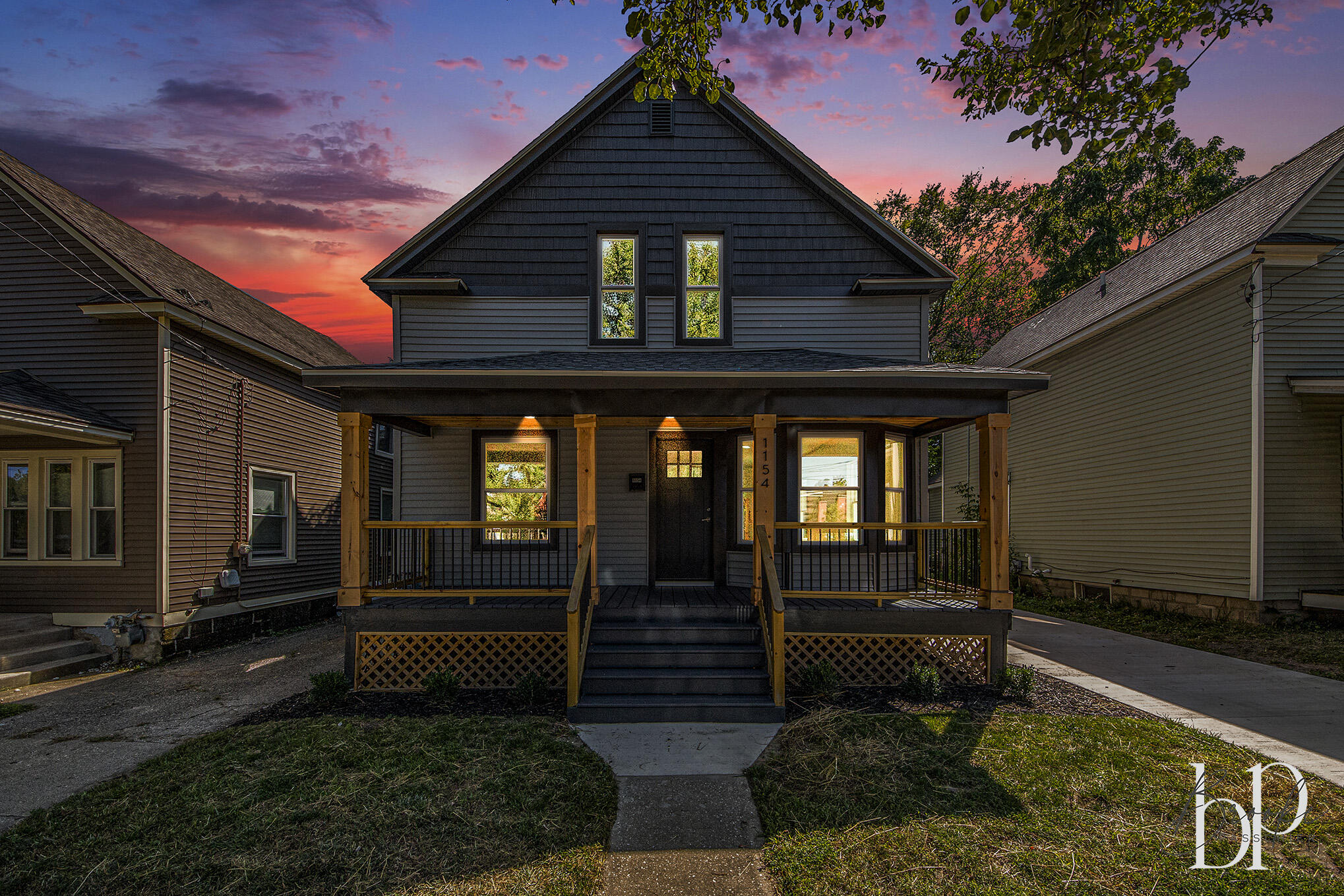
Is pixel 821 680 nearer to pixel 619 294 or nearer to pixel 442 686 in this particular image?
pixel 442 686

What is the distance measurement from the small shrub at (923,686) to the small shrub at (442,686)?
15.2 feet

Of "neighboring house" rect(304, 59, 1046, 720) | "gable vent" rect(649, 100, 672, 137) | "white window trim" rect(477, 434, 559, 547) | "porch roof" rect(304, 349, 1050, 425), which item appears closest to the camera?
"porch roof" rect(304, 349, 1050, 425)

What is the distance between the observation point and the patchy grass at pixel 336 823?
3312mm

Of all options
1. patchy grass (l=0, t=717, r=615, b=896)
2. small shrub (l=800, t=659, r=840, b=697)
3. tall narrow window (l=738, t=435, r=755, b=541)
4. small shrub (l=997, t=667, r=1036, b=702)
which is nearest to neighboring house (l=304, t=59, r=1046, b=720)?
tall narrow window (l=738, t=435, r=755, b=541)

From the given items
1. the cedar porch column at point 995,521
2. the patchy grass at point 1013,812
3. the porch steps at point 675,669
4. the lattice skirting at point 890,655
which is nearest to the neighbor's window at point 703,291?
the cedar porch column at point 995,521

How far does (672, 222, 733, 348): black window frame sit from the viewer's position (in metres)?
9.27

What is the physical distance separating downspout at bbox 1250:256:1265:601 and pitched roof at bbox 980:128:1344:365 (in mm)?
748

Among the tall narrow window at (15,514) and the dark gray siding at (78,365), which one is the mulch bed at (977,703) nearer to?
the dark gray siding at (78,365)

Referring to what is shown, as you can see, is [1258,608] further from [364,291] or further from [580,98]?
[364,291]

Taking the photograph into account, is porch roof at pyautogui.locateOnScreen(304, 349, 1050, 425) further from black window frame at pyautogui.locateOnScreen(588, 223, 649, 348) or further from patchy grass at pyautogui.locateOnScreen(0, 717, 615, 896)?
patchy grass at pyautogui.locateOnScreen(0, 717, 615, 896)

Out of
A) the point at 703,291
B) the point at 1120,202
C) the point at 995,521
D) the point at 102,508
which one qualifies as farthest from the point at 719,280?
the point at 1120,202

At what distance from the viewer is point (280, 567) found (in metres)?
11.0

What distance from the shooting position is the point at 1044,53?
17.0 feet

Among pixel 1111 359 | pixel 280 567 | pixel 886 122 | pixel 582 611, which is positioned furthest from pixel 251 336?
pixel 1111 359
